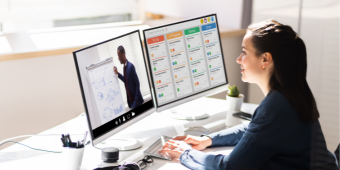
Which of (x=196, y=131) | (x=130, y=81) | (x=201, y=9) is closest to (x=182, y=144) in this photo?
(x=196, y=131)

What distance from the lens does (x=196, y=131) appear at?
155 centimetres

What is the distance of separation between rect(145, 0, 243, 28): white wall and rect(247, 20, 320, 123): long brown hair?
1456 millimetres

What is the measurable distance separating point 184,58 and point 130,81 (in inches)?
14.5

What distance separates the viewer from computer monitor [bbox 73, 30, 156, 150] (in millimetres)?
1209

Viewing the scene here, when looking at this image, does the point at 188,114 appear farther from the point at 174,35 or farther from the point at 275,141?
the point at 275,141

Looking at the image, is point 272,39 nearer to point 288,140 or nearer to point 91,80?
point 288,140

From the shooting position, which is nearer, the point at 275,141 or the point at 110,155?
A: the point at 275,141

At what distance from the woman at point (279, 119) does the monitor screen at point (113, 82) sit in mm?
328

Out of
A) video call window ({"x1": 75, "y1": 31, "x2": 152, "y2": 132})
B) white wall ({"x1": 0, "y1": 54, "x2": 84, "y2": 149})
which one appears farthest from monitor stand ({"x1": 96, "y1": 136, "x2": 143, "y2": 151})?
white wall ({"x1": 0, "y1": 54, "x2": 84, "y2": 149})

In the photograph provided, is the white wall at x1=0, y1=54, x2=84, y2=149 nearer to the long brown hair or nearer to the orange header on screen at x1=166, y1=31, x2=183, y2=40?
the orange header on screen at x1=166, y1=31, x2=183, y2=40

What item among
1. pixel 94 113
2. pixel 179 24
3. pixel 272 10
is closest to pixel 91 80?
pixel 94 113

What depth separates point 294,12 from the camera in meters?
2.06

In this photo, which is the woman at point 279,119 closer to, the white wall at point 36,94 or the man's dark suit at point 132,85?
the man's dark suit at point 132,85

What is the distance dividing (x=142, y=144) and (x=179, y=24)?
58cm
